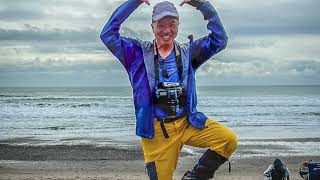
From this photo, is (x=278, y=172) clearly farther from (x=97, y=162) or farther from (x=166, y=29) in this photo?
(x=97, y=162)

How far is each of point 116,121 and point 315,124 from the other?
10391 millimetres

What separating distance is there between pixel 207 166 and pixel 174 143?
13.2 inches

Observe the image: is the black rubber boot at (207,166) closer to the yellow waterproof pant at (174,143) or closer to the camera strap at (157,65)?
the yellow waterproof pant at (174,143)

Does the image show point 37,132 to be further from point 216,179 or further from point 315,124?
point 216,179

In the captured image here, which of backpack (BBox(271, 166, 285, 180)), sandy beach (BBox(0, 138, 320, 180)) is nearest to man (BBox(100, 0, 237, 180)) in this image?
backpack (BBox(271, 166, 285, 180))

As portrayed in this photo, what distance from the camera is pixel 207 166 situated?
4.74 metres

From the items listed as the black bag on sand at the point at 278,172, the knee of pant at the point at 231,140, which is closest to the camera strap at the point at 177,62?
the knee of pant at the point at 231,140

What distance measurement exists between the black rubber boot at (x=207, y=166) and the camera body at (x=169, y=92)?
501mm

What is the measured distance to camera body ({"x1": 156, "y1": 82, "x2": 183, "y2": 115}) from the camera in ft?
15.3

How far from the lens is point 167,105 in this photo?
4758 millimetres

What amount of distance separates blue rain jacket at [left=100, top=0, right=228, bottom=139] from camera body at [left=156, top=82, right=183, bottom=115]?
68mm

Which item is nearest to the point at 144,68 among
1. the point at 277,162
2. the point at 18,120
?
the point at 277,162

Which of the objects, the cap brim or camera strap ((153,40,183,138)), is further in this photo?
camera strap ((153,40,183,138))

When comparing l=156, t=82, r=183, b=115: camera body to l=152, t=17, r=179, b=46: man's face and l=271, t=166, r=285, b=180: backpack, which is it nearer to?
l=152, t=17, r=179, b=46: man's face
